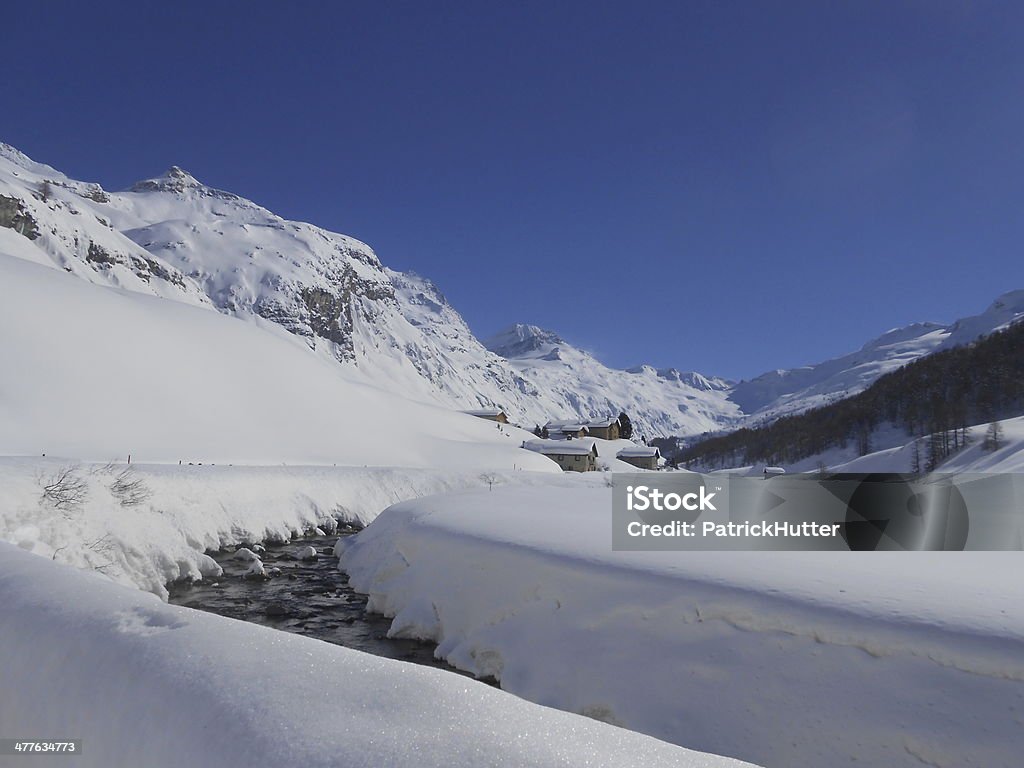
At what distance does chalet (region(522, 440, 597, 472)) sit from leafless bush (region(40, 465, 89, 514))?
58099 mm

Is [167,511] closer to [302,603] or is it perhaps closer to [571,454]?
[302,603]

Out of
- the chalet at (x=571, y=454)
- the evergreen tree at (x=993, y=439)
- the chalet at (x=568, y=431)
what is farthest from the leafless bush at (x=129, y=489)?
the chalet at (x=568, y=431)

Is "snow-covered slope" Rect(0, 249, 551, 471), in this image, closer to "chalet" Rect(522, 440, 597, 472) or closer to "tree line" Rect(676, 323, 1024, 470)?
"chalet" Rect(522, 440, 597, 472)

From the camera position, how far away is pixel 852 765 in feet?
19.3

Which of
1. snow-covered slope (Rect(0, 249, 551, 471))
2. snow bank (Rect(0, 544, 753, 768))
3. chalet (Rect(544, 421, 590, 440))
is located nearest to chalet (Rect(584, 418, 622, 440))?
chalet (Rect(544, 421, 590, 440))

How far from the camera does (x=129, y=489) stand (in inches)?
688

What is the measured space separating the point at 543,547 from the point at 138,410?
3301cm

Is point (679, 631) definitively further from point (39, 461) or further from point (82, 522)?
point (39, 461)

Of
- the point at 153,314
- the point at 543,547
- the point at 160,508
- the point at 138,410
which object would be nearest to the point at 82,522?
the point at 160,508

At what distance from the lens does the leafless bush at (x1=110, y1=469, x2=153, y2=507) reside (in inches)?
669

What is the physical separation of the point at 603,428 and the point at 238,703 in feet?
363

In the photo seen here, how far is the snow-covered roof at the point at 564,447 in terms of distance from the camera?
240 ft

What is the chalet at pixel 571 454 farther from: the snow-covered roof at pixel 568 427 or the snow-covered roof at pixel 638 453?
the snow-covered roof at pixel 568 427

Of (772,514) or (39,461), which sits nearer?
(772,514)
